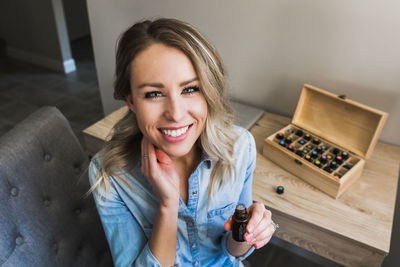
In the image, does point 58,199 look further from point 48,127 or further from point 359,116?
point 359,116

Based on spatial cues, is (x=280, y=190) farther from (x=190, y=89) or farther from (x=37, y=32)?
(x=37, y=32)

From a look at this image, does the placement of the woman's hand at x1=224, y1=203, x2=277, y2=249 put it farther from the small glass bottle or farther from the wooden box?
the wooden box

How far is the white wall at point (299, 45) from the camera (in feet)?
4.54

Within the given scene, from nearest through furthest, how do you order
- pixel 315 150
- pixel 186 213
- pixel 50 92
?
1. pixel 186 213
2. pixel 315 150
3. pixel 50 92

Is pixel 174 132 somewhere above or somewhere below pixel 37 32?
above

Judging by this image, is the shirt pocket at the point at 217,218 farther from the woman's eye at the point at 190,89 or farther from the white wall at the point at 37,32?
the white wall at the point at 37,32

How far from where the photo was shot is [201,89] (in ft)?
2.85

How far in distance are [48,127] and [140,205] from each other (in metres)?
0.39

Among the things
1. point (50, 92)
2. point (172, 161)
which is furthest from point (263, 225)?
point (50, 92)

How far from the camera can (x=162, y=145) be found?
0.90 meters

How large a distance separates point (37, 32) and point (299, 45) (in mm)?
3727

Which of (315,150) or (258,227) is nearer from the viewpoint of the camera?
(258,227)

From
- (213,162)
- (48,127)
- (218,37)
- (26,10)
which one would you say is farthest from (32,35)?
(213,162)

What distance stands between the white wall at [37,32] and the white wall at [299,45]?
2324 millimetres
